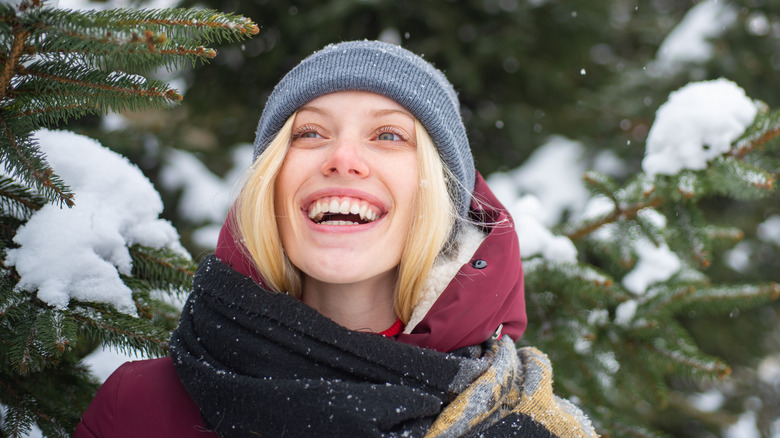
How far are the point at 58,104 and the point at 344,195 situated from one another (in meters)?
0.72

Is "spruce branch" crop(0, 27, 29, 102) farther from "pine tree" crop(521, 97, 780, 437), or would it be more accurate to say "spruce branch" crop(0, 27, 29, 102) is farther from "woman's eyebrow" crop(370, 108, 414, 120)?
"pine tree" crop(521, 97, 780, 437)

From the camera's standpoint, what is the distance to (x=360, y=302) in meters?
1.70

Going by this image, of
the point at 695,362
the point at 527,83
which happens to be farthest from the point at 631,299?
the point at 527,83

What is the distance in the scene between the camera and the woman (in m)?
1.38

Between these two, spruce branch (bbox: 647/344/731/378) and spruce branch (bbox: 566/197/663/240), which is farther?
spruce branch (bbox: 566/197/663/240)

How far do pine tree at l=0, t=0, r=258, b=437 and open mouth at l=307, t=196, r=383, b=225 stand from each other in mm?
454

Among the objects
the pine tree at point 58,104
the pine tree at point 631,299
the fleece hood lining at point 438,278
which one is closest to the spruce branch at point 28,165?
the pine tree at point 58,104

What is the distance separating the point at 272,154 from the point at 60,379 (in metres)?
0.94

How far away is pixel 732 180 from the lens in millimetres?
1897

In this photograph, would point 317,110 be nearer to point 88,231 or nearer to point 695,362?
point 88,231

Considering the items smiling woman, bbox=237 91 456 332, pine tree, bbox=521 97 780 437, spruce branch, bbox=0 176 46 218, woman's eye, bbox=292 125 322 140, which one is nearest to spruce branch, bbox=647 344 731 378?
pine tree, bbox=521 97 780 437

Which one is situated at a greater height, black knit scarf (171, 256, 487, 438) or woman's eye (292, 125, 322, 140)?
woman's eye (292, 125, 322, 140)

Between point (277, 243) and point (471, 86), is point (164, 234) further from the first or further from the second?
point (471, 86)

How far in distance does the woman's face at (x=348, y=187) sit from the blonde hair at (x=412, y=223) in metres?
0.02
